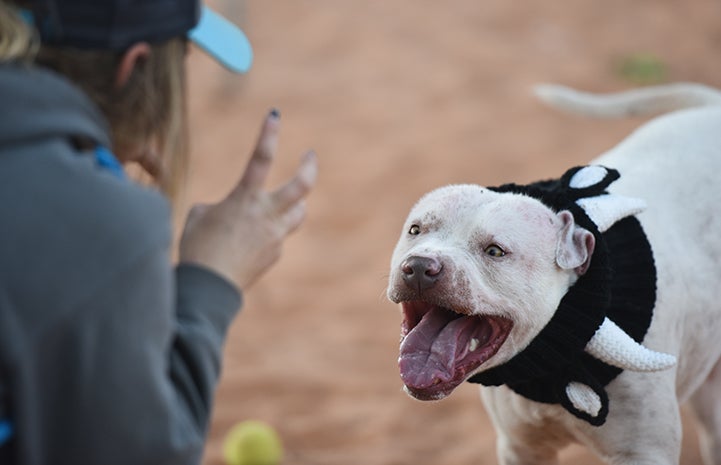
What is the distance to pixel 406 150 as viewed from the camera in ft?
24.9

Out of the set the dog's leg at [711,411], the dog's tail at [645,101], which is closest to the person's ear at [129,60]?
the dog's leg at [711,411]

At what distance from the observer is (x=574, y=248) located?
2.33m

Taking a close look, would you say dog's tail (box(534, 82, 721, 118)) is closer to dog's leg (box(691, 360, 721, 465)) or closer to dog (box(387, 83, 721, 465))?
dog (box(387, 83, 721, 465))

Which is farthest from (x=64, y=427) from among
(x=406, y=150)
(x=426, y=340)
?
(x=406, y=150)

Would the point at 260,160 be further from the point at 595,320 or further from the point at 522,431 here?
the point at 522,431

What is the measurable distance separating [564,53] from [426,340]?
720cm

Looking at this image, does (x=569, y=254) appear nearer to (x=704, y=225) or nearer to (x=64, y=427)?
(x=704, y=225)

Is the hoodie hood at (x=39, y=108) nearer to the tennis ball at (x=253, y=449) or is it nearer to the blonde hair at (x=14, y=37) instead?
the blonde hair at (x=14, y=37)

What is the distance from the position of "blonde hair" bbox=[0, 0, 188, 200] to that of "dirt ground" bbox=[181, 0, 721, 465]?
2.55 metres

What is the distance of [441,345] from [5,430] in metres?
1.01

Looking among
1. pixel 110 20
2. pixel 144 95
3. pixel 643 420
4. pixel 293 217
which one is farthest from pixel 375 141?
pixel 110 20

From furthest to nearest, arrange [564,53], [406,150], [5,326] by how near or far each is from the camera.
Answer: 1. [564,53]
2. [406,150]
3. [5,326]

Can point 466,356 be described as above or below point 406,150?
above

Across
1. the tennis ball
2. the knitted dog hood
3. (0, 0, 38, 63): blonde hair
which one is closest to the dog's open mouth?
the knitted dog hood
